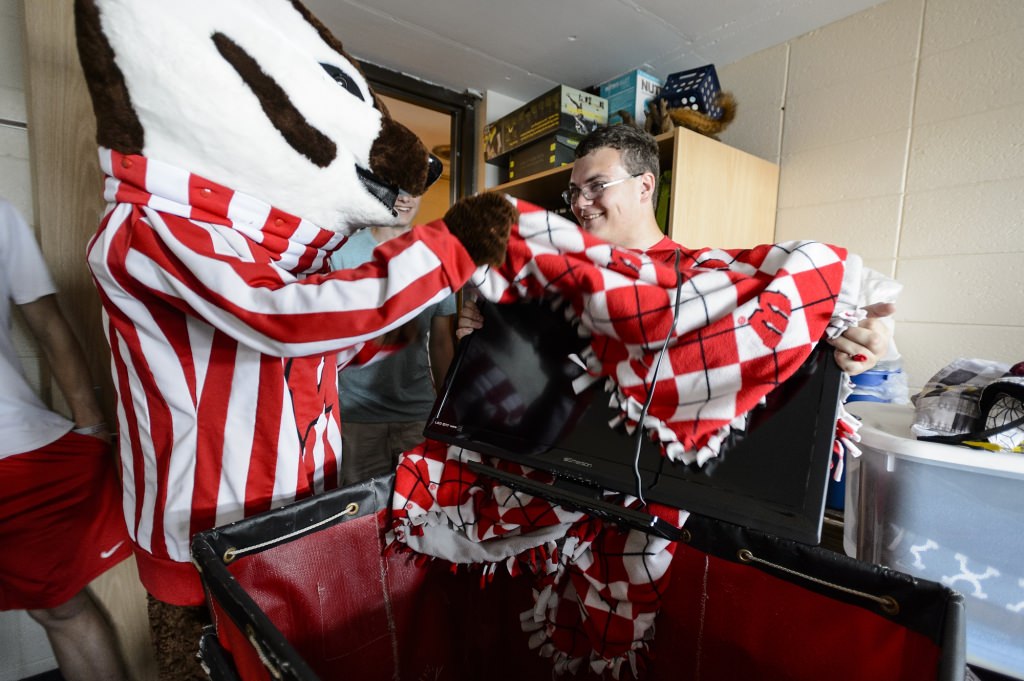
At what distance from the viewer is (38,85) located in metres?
1.09

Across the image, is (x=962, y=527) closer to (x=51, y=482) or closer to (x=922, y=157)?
(x=922, y=157)

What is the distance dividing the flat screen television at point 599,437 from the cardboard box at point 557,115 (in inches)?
53.8

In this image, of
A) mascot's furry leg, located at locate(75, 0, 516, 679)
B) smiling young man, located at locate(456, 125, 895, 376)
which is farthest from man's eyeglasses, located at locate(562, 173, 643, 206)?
mascot's furry leg, located at locate(75, 0, 516, 679)

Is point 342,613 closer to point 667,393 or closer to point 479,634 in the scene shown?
point 479,634

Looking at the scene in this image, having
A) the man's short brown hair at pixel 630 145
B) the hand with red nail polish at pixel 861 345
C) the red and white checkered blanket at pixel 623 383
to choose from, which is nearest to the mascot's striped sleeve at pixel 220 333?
the red and white checkered blanket at pixel 623 383

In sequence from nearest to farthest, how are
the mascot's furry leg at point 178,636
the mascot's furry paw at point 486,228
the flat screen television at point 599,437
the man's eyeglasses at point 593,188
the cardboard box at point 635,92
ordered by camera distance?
the flat screen television at point 599,437, the mascot's furry paw at point 486,228, the mascot's furry leg at point 178,636, the man's eyeglasses at point 593,188, the cardboard box at point 635,92

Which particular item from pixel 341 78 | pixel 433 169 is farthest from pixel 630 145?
pixel 341 78

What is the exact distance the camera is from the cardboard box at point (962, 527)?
0.62 m

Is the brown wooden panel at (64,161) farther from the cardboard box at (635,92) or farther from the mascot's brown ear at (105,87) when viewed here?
the cardboard box at (635,92)

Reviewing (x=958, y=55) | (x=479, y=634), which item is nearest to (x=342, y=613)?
(x=479, y=634)

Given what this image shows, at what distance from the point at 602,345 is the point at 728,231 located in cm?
123

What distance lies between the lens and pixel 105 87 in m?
0.59

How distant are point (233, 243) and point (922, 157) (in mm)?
1874

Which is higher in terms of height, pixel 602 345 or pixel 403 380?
pixel 602 345
